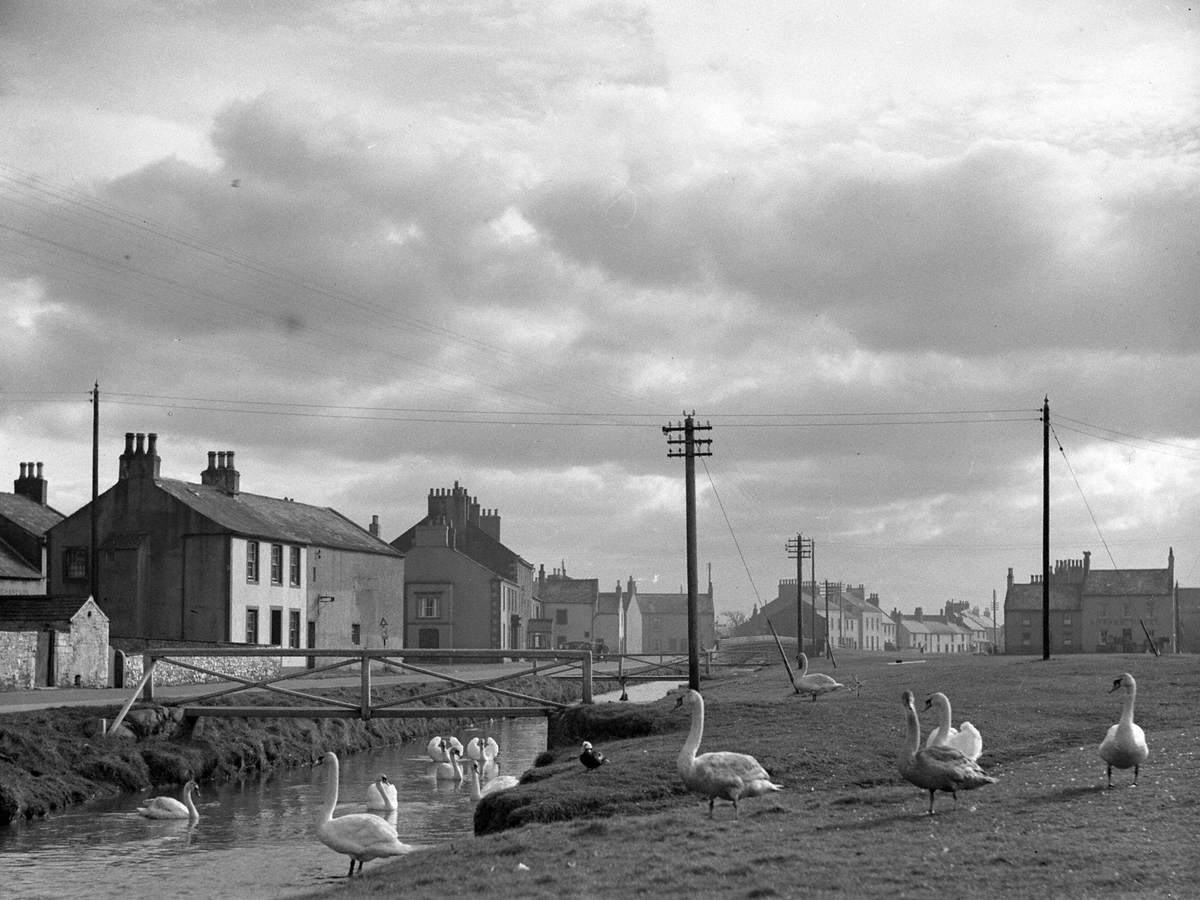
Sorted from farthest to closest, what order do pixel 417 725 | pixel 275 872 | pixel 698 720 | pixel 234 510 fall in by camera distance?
pixel 234 510
pixel 417 725
pixel 275 872
pixel 698 720

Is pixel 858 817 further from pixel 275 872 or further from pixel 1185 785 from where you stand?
pixel 275 872

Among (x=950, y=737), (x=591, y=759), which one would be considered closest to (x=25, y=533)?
(x=591, y=759)

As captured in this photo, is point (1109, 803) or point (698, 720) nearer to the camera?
point (1109, 803)

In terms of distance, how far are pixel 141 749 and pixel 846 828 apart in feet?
76.9

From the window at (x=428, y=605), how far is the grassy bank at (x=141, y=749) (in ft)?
166

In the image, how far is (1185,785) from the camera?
54.2 feet

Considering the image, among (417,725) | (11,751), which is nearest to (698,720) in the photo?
(11,751)

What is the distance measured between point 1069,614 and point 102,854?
12364 cm

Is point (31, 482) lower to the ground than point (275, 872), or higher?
higher

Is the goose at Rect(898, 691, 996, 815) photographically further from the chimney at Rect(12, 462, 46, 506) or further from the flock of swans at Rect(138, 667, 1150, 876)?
the chimney at Rect(12, 462, 46, 506)

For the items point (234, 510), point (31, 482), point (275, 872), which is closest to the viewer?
point (275, 872)

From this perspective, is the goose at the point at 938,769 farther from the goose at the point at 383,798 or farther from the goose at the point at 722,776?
the goose at the point at 383,798

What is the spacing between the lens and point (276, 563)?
68.9 metres

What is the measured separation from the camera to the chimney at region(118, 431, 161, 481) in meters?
64.6
